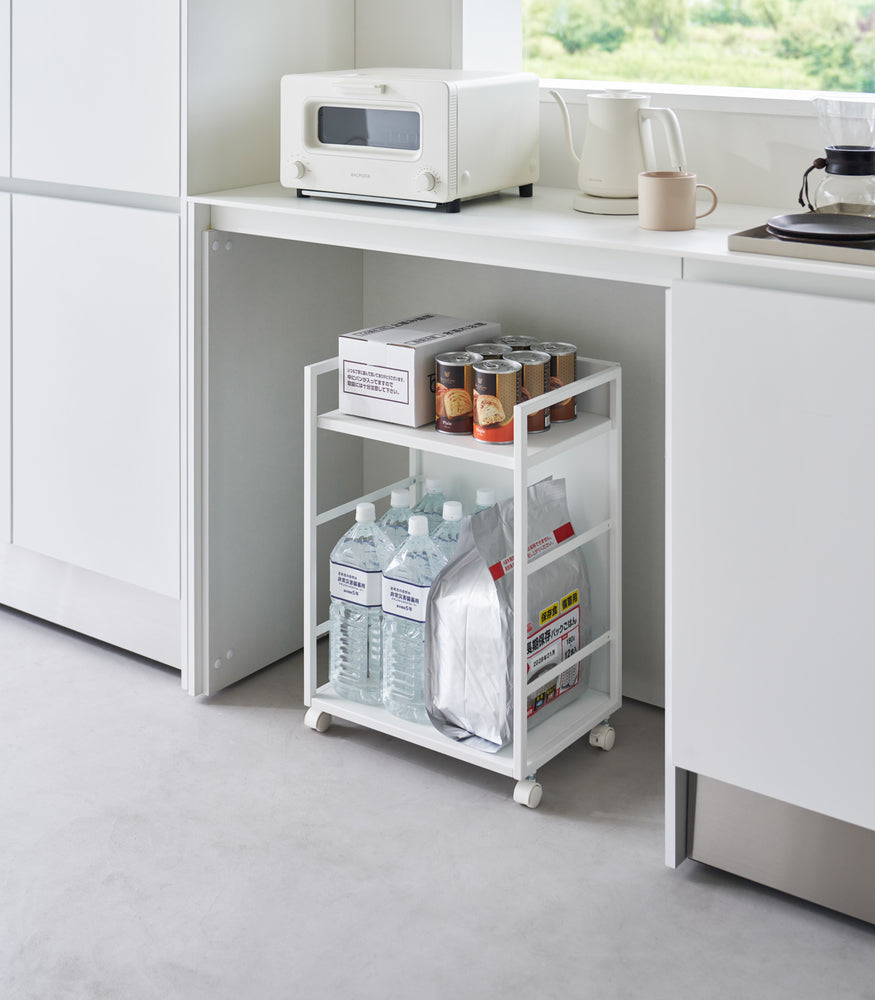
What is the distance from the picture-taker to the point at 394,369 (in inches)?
79.4

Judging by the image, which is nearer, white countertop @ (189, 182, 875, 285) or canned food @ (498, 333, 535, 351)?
white countertop @ (189, 182, 875, 285)

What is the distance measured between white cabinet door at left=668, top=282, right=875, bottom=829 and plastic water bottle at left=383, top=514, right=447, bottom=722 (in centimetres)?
49

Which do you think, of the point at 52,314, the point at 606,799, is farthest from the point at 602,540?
the point at 52,314

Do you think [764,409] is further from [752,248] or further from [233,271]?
[233,271]

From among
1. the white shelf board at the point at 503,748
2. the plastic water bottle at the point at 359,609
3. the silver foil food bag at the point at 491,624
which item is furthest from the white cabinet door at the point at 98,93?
the white shelf board at the point at 503,748

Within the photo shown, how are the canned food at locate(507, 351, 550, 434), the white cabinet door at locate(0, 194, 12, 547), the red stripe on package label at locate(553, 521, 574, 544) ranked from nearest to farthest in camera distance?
1. the canned food at locate(507, 351, 550, 434)
2. the red stripe on package label at locate(553, 521, 574, 544)
3. the white cabinet door at locate(0, 194, 12, 547)

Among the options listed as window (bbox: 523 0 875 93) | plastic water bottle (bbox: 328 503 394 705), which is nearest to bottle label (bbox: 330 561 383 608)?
plastic water bottle (bbox: 328 503 394 705)

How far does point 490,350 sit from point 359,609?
502 millimetres

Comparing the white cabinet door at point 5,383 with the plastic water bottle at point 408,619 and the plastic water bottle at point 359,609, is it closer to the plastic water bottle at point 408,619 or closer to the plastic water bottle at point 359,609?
the plastic water bottle at point 359,609

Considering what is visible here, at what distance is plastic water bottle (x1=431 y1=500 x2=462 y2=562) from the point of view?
2.10m

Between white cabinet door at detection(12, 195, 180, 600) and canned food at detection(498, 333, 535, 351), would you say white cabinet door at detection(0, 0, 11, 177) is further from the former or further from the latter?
canned food at detection(498, 333, 535, 351)

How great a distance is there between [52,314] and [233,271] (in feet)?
1.28

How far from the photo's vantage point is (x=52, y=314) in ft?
7.62

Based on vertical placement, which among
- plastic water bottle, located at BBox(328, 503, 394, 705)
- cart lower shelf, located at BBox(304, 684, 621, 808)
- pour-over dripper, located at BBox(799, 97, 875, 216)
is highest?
pour-over dripper, located at BBox(799, 97, 875, 216)
